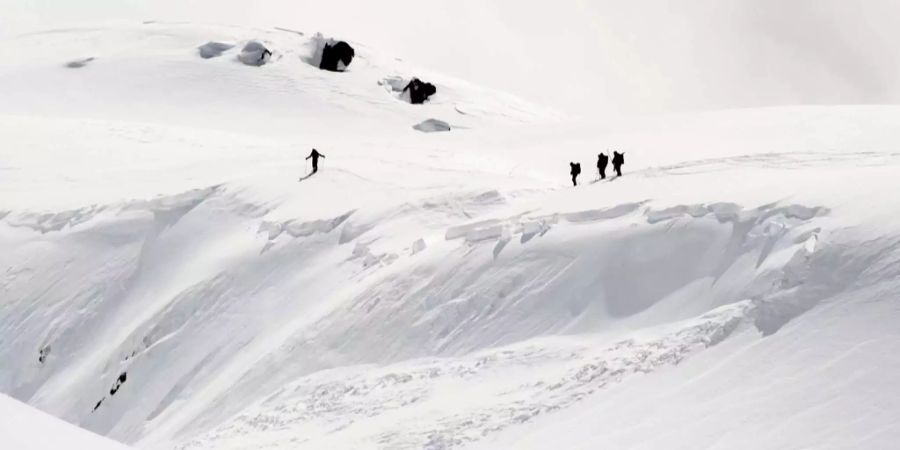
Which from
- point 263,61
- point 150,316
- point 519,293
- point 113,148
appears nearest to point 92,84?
point 263,61

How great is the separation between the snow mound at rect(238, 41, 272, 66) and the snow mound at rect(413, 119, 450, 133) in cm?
1562

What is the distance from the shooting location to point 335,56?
7706cm

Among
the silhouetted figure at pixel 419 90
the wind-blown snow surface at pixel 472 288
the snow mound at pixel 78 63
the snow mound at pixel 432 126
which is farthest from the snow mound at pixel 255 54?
the wind-blown snow surface at pixel 472 288

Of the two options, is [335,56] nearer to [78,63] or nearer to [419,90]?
[419,90]

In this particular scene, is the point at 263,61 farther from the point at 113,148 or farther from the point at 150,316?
the point at 150,316

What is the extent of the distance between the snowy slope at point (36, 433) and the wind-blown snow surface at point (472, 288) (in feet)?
30.8

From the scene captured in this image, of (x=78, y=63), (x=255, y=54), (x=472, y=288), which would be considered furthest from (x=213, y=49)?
(x=472, y=288)

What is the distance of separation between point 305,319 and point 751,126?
22.6 meters

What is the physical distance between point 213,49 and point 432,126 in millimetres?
21371

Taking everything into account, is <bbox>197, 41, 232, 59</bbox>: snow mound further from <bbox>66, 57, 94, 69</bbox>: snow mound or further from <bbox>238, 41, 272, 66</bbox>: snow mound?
<bbox>66, 57, 94, 69</bbox>: snow mound

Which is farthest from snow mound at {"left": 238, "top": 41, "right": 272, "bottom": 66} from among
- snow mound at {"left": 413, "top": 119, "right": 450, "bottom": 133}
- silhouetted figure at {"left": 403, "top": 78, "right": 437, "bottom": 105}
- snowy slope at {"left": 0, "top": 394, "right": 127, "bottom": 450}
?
snowy slope at {"left": 0, "top": 394, "right": 127, "bottom": 450}

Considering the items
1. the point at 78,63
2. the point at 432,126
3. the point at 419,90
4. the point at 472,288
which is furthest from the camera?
the point at 78,63

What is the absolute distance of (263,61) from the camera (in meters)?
76.5

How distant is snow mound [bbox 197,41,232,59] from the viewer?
77.9 meters
